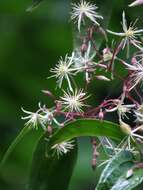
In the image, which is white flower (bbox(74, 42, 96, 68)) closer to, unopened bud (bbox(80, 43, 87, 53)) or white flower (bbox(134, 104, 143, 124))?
unopened bud (bbox(80, 43, 87, 53))

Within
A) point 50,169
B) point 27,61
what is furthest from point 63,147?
point 27,61

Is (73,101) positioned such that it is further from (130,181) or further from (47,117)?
(130,181)

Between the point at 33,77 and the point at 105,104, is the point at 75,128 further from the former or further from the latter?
the point at 33,77

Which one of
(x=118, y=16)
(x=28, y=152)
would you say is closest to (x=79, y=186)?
(x=28, y=152)

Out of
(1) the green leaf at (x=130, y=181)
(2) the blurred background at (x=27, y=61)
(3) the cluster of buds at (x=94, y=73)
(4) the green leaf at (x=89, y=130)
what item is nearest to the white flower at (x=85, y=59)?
(3) the cluster of buds at (x=94, y=73)

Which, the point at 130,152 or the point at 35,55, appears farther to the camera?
the point at 35,55

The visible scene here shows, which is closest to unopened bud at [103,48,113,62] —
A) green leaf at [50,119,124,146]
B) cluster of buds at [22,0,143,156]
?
cluster of buds at [22,0,143,156]
